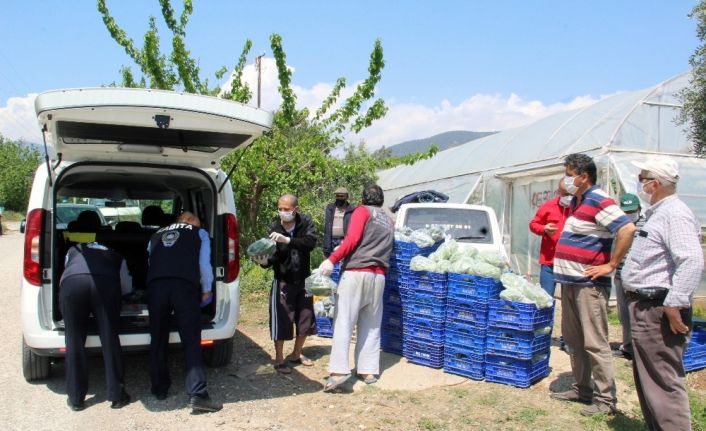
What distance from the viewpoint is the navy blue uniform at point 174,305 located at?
489 cm

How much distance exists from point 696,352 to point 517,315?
2312mm

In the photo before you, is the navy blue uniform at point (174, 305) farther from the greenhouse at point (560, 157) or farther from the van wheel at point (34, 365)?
the greenhouse at point (560, 157)

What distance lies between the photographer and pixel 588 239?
486 cm

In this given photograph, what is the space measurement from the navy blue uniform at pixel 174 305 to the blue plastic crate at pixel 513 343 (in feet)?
8.87

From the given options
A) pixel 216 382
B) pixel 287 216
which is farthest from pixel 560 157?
pixel 216 382

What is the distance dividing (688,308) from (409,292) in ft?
9.66

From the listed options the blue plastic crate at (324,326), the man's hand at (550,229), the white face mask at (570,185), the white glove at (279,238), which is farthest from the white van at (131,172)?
the man's hand at (550,229)

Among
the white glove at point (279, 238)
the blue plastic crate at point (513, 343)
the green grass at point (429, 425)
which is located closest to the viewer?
the green grass at point (429, 425)

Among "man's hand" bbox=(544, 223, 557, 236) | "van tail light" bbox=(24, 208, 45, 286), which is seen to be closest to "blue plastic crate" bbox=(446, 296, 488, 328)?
"man's hand" bbox=(544, 223, 557, 236)

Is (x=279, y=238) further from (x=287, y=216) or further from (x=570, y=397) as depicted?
(x=570, y=397)

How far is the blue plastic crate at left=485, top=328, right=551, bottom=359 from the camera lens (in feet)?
17.9

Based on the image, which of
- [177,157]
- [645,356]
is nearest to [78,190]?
[177,157]

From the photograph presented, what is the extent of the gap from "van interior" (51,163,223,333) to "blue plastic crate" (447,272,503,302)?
7.66ft

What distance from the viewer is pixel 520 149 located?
1364 cm
